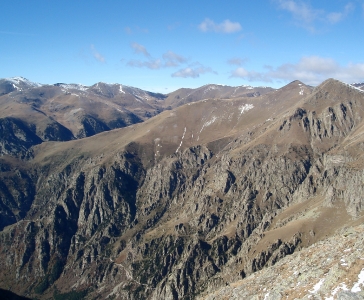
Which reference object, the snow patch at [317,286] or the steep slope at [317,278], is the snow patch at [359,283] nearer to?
the steep slope at [317,278]

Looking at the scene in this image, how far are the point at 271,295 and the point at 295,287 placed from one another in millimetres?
5750

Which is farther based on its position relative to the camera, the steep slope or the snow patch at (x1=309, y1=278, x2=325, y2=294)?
the snow patch at (x1=309, y1=278, x2=325, y2=294)

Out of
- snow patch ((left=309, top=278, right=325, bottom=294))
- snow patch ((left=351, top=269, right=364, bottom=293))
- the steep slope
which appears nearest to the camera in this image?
snow patch ((left=351, top=269, right=364, bottom=293))

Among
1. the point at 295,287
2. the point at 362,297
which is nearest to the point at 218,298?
the point at 295,287

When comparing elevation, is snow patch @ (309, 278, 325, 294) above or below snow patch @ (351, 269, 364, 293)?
below

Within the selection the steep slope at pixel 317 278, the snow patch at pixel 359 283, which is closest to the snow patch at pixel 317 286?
the steep slope at pixel 317 278

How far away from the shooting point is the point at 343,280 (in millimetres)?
61719

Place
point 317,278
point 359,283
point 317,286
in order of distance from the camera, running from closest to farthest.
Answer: point 359,283
point 317,286
point 317,278

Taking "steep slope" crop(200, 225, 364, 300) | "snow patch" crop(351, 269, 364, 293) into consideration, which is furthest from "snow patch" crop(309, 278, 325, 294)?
"snow patch" crop(351, 269, 364, 293)

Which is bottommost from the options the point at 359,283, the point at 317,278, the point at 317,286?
the point at 317,278

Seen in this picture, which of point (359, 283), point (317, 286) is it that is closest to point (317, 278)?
point (317, 286)

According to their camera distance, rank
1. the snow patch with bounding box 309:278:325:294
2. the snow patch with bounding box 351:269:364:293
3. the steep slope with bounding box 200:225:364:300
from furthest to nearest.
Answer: the snow patch with bounding box 309:278:325:294, the steep slope with bounding box 200:225:364:300, the snow patch with bounding box 351:269:364:293

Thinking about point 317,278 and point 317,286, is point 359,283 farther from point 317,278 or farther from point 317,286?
point 317,278

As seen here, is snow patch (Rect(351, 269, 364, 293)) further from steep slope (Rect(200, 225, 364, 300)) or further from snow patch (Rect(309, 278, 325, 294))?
snow patch (Rect(309, 278, 325, 294))
